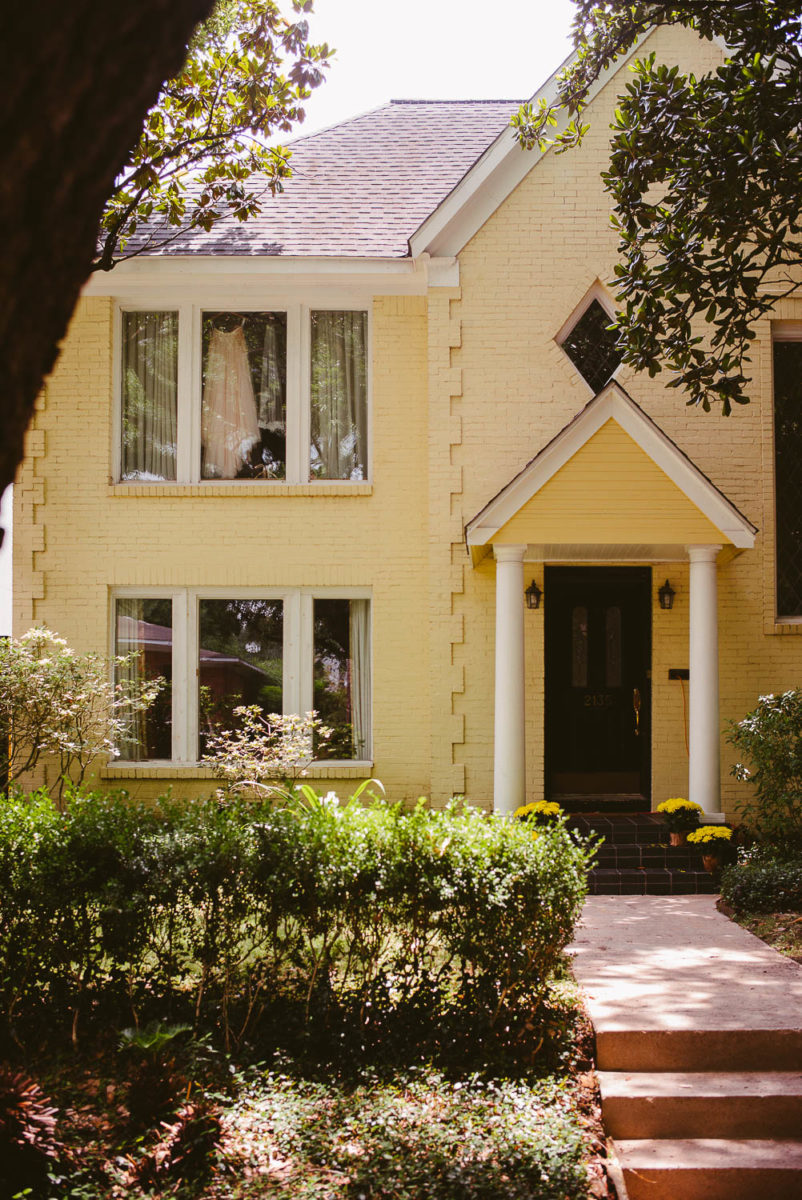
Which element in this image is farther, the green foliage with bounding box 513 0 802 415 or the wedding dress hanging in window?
the wedding dress hanging in window

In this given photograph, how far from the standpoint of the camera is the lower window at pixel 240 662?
11789mm

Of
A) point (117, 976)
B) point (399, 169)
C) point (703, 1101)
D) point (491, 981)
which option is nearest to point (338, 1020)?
point (491, 981)

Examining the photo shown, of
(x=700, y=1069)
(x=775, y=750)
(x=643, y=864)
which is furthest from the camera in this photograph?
(x=643, y=864)

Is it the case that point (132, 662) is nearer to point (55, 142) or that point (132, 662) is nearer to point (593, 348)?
point (593, 348)

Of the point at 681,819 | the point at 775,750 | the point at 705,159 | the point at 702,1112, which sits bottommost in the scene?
the point at 702,1112

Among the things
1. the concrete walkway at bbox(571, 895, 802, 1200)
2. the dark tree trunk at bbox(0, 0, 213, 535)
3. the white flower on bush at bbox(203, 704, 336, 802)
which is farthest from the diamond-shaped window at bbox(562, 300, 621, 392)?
the dark tree trunk at bbox(0, 0, 213, 535)

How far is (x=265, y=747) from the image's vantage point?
35.7 feet

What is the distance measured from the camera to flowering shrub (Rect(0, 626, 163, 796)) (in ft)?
33.6

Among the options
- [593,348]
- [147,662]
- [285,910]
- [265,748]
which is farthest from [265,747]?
[593,348]

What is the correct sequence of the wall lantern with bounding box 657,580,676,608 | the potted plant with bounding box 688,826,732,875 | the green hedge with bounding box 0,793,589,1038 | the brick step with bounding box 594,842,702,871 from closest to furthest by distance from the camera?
the green hedge with bounding box 0,793,589,1038
the potted plant with bounding box 688,826,732,875
the brick step with bounding box 594,842,702,871
the wall lantern with bounding box 657,580,676,608

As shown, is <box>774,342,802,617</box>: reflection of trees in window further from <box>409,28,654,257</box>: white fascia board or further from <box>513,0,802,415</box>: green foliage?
<box>409,28,654,257</box>: white fascia board

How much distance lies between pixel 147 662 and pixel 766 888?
7.27 m

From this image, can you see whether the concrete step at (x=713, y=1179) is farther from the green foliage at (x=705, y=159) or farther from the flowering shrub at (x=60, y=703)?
the flowering shrub at (x=60, y=703)

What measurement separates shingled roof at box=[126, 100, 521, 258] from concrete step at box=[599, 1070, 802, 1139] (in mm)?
9242
